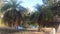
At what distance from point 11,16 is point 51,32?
4.86 ft

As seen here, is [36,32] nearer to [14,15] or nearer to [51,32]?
[51,32]

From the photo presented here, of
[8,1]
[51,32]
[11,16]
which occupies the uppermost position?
[8,1]

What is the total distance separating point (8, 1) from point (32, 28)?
1218 millimetres

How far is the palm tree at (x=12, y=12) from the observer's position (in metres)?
6.76

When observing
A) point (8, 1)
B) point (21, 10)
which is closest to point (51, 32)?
point (21, 10)

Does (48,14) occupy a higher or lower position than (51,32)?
higher

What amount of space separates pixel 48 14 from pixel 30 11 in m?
0.62

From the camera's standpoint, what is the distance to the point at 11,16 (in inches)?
267

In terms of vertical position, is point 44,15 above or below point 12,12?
below

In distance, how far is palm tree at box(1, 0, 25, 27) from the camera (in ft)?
22.2

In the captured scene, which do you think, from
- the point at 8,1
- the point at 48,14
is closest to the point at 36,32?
the point at 48,14

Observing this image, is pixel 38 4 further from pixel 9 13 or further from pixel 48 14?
pixel 9 13

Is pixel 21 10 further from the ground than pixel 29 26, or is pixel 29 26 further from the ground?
pixel 21 10

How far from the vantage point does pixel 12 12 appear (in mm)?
6781
